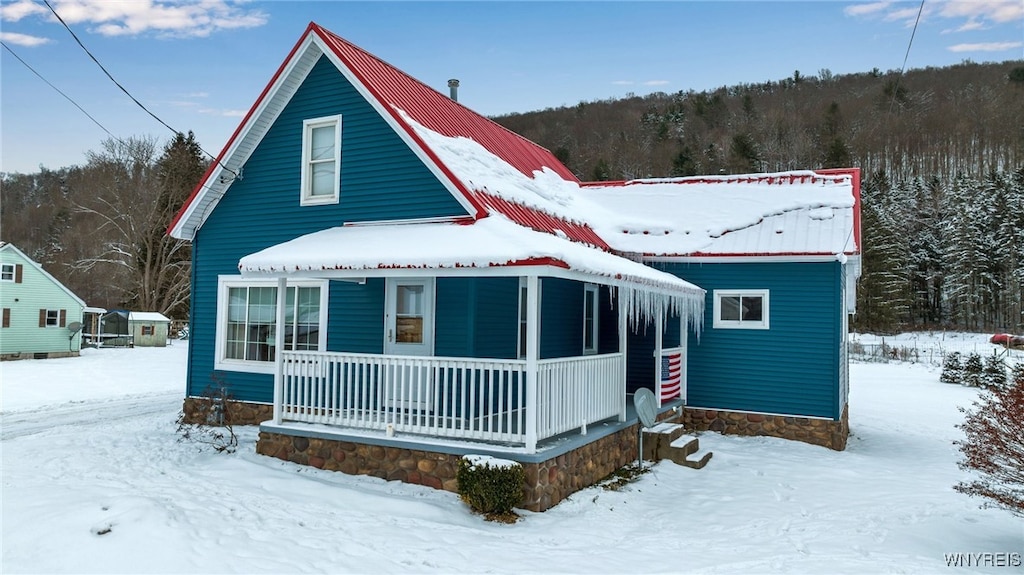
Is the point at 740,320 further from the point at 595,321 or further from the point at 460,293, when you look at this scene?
the point at 460,293

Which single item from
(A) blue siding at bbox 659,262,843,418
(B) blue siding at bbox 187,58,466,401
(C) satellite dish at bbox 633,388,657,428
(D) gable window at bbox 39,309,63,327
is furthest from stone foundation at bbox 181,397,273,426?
(D) gable window at bbox 39,309,63,327

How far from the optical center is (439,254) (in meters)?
8.09

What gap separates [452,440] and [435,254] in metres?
2.24

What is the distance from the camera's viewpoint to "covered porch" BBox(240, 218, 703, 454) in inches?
306

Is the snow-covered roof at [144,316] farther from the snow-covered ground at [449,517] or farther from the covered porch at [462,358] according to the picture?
the covered porch at [462,358]

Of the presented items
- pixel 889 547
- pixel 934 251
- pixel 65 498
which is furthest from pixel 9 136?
pixel 934 251

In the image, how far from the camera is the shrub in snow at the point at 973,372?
2333cm

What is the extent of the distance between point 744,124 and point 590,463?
86.3 m

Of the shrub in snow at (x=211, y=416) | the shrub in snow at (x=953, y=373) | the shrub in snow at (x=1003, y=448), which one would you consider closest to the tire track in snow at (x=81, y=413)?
the shrub in snow at (x=211, y=416)

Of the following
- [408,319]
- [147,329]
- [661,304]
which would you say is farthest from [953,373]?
[147,329]

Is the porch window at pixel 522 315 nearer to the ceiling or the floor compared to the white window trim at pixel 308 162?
nearer to the floor

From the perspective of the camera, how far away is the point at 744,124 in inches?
3430

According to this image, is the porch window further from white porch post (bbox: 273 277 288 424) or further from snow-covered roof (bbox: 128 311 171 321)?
snow-covered roof (bbox: 128 311 171 321)

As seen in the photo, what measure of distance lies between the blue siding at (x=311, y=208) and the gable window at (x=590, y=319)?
14.2ft
